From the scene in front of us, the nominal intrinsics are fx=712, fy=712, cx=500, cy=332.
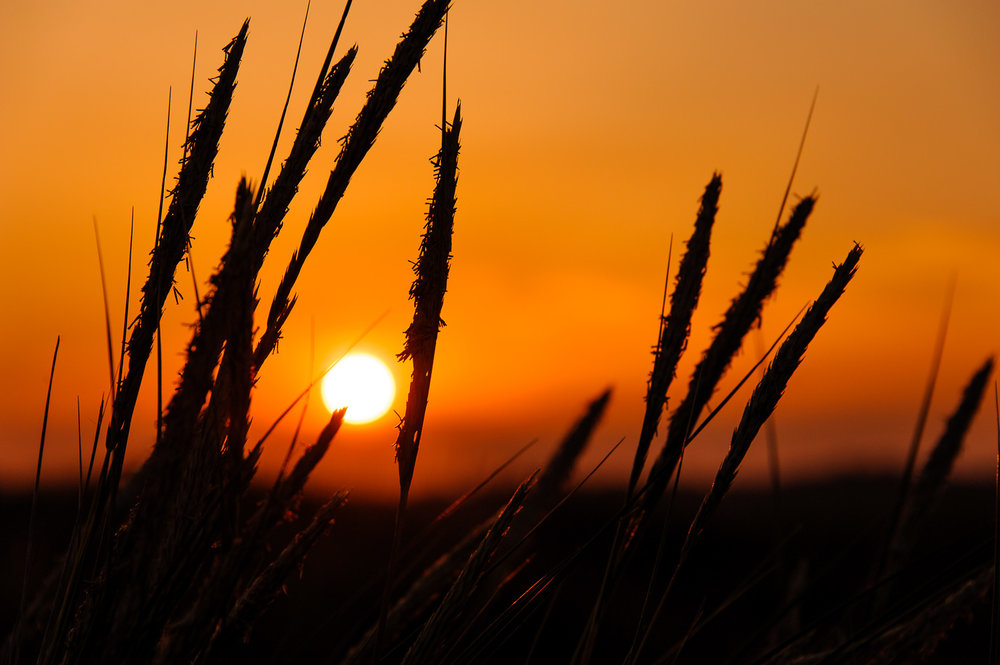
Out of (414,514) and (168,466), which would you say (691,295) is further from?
(414,514)

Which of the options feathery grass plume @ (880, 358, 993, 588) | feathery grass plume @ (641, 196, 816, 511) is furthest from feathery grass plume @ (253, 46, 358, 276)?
feathery grass plume @ (880, 358, 993, 588)

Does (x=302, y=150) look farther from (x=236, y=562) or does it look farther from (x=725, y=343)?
(x=725, y=343)

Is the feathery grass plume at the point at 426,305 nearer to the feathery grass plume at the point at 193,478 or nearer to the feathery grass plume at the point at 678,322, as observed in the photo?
the feathery grass plume at the point at 193,478

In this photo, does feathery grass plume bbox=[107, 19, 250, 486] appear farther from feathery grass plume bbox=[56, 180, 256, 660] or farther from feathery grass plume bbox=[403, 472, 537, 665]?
feathery grass plume bbox=[403, 472, 537, 665]

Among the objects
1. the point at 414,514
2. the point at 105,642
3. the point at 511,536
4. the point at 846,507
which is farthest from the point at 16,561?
the point at 846,507

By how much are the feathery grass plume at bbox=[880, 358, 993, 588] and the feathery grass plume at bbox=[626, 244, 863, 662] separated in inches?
35.0

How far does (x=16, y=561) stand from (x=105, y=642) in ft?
13.2

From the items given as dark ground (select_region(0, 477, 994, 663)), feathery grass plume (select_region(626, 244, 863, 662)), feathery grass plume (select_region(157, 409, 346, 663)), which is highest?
feathery grass plume (select_region(626, 244, 863, 662))

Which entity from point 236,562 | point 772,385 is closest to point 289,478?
point 236,562

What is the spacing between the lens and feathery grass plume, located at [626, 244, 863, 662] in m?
1.04

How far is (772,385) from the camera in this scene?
1.06 m

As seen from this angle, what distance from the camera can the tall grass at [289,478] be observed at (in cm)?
69

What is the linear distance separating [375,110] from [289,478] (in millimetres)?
492

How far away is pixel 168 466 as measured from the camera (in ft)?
2.19
